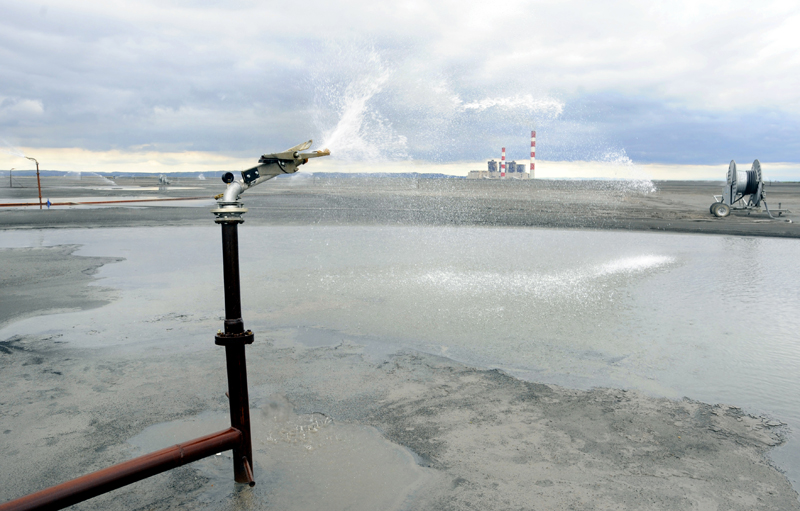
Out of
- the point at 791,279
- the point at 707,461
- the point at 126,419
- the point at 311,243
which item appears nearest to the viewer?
the point at 707,461

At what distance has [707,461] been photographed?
3943mm

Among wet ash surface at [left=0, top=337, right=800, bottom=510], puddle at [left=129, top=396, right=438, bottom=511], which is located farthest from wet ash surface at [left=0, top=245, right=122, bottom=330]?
puddle at [left=129, top=396, right=438, bottom=511]

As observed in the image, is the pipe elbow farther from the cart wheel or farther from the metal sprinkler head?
the cart wheel

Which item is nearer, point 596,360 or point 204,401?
point 204,401

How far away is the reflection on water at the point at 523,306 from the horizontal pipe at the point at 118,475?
3.21m

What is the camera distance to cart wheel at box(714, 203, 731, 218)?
27.2m

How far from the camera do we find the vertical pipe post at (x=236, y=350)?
139 inches

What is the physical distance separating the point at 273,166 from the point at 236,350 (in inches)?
50.5

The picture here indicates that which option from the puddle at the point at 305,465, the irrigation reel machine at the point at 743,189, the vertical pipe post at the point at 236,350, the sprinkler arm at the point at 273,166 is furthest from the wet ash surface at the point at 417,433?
the irrigation reel machine at the point at 743,189

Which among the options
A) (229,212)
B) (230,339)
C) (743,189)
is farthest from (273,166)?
(743,189)

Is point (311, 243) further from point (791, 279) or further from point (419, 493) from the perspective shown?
point (419, 493)

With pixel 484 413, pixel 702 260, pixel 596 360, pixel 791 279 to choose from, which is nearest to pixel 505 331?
pixel 596 360

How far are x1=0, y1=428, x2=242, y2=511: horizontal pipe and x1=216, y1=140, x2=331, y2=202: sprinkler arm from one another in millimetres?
1592

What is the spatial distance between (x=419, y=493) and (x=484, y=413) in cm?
129
